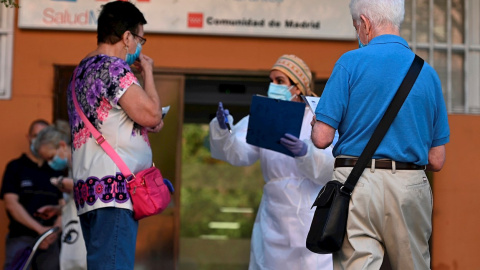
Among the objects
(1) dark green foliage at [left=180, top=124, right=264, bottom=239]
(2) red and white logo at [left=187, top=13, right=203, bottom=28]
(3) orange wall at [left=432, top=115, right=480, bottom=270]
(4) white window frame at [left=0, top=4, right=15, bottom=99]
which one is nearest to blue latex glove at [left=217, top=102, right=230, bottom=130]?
(2) red and white logo at [left=187, top=13, right=203, bottom=28]

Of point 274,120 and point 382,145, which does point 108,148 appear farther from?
point 382,145

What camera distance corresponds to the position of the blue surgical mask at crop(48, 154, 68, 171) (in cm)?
741

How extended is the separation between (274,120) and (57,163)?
2558 millimetres

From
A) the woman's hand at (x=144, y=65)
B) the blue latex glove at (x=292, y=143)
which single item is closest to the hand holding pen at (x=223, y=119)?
the blue latex glove at (x=292, y=143)

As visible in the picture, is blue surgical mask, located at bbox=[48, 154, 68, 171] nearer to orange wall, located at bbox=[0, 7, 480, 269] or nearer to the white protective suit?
orange wall, located at bbox=[0, 7, 480, 269]

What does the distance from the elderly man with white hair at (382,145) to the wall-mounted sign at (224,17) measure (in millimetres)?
4388

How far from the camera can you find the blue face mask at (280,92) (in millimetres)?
6160

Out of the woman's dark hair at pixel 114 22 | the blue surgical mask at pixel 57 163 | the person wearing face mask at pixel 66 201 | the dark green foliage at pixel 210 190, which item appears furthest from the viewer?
the dark green foliage at pixel 210 190

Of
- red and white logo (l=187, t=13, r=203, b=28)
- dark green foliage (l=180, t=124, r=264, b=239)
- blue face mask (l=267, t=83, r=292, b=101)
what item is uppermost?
red and white logo (l=187, t=13, r=203, b=28)

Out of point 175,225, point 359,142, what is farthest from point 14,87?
point 359,142

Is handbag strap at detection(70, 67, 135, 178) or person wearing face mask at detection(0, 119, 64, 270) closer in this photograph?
handbag strap at detection(70, 67, 135, 178)

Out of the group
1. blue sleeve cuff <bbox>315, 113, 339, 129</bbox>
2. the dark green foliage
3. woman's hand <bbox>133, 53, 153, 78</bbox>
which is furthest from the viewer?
the dark green foliage

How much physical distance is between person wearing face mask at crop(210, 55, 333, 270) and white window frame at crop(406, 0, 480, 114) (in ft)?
10.3

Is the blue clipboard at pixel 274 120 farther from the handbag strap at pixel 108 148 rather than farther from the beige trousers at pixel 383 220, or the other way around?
the beige trousers at pixel 383 220
